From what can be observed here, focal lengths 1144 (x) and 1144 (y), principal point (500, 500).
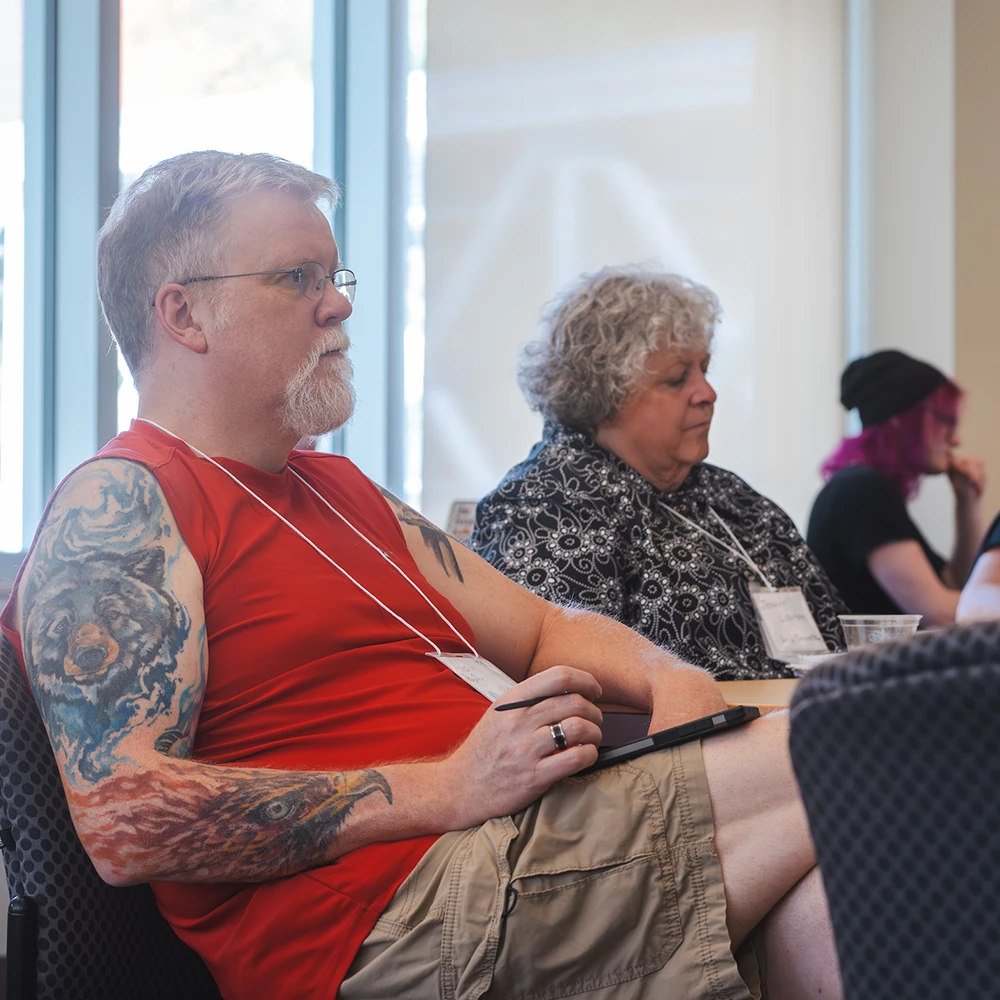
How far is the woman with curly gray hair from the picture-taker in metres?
2.16

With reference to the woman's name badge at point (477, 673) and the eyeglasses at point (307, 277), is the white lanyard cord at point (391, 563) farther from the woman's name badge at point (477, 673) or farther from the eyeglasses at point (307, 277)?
the eyeglasses at point (307, 277)

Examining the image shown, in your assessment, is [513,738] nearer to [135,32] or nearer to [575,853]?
[575,853]

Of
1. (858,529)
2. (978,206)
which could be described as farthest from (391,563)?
(978,206)

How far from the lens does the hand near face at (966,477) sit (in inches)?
158

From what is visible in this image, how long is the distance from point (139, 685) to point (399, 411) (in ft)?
9.41

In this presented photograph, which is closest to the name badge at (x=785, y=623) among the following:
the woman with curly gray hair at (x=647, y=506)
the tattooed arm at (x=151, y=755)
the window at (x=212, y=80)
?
the woman with curly gray hair at (x=647, y=506)

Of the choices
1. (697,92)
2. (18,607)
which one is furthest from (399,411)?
(18,607)

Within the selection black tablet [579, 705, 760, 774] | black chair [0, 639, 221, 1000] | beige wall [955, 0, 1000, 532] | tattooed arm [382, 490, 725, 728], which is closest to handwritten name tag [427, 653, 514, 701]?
tattooed arm [382, 490, 725, 728]

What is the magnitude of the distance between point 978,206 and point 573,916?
4.49 m

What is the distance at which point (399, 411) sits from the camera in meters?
3.97

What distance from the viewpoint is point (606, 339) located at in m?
2.44

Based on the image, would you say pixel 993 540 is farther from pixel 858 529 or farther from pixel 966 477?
pixel 966 477

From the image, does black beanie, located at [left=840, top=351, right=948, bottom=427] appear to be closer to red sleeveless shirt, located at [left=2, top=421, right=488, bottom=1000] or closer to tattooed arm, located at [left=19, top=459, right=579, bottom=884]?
red sleeveless shirt, located at [left=2, top=421, right=488, bottom=1000]

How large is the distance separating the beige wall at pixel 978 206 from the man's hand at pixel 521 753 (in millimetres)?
4062
